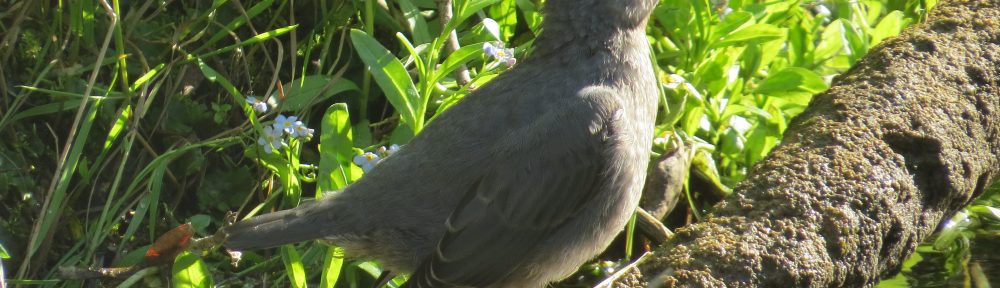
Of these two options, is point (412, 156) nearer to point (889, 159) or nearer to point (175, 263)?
point (175, 263)

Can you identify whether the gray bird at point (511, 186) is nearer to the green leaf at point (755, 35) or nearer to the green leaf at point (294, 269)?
the green leaf at point (294, 269)

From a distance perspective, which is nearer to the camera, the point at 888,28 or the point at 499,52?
the point at 499,52

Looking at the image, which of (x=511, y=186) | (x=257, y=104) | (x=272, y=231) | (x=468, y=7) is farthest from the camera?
(x=468, y=7)

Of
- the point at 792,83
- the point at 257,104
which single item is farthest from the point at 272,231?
the point at 792,83

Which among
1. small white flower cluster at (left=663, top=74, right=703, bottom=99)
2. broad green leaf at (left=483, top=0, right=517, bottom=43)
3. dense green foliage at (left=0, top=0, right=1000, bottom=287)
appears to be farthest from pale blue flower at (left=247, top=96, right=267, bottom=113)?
small white flower cluster at (left=663, top=74, right=703, bottom=99)

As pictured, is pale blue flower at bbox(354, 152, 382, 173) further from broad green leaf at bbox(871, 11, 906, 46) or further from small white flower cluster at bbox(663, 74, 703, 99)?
broad green leaf at bbox(871, 11, 906, 46)

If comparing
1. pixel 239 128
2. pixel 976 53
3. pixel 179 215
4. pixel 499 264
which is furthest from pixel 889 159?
pixel 179 215

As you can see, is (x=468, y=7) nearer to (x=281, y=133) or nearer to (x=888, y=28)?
(x=281, y=133)
